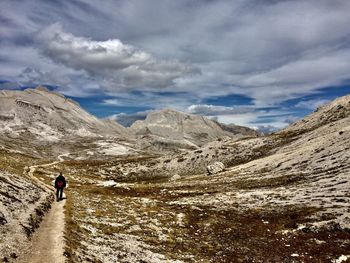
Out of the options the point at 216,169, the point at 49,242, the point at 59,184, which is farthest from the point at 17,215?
the point at 216,169

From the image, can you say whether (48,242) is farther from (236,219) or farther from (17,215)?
(236,219)

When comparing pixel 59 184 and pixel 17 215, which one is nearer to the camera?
pixel 17 215

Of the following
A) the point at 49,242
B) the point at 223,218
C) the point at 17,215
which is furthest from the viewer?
the point at 223,218

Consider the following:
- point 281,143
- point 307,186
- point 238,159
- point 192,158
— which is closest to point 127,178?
point 192,158

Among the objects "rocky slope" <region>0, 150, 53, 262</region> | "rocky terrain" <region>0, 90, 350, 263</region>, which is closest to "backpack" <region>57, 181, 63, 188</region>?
"rocky terrain" <region>0, 90, 350, 263</region>

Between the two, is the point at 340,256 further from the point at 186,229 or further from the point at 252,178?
the point at 252,178

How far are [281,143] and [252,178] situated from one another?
53488mm

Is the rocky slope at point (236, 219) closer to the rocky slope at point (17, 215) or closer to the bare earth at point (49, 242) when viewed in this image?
the bare earth at point (49, 242)

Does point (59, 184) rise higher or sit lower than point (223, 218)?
higher

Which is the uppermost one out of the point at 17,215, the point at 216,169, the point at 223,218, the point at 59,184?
the point at 216,169

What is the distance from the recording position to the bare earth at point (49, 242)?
985 inches

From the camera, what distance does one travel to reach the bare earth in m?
25.0

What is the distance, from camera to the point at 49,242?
2867 cm

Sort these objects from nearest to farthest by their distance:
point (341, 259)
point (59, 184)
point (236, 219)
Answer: point (341, 259) < point (59, 184) < point (236, 219)
